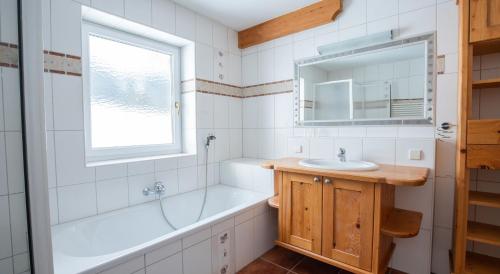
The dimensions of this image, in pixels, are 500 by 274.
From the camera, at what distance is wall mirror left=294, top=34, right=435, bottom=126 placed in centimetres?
173

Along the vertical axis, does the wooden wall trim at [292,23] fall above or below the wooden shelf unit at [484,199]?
above

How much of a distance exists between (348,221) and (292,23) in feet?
6.06

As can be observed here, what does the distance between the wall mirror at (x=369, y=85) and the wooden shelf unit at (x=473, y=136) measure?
313 millimetres

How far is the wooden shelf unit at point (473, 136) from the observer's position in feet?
4.25

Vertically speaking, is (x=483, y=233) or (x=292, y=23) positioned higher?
(x=292, y=23)

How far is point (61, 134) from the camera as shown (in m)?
1.58

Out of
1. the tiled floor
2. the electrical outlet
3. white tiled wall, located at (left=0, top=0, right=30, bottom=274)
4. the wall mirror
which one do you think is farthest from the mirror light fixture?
white tiled wall, located at (left=0, top=0, right=30, bottom=274)

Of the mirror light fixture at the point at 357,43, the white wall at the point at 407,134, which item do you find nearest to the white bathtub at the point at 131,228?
the white wall at the point at 407,134

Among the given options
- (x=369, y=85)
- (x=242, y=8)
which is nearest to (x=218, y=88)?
(x=242, y=8)

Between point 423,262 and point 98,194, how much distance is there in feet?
7.93

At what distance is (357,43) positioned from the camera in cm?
198

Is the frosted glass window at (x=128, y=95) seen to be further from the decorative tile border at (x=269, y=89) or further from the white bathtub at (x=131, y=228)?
the decorative tile border at (x=269, y=89)

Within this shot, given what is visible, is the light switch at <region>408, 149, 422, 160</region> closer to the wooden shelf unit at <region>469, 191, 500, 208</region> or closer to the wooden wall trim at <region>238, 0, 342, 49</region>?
the wooden shelf unit at <region>469, 191, 500, 208</region>

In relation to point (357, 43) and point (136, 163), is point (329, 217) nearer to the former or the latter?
point (357, 43)
